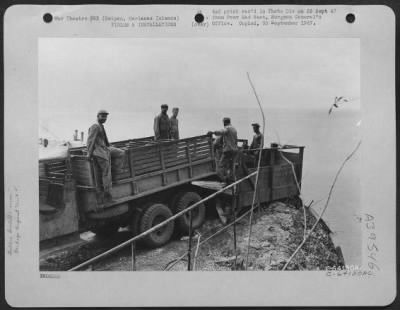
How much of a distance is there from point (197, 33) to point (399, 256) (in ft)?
7.37

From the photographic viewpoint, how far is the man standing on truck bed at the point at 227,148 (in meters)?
2.96

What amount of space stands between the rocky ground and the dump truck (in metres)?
0.12

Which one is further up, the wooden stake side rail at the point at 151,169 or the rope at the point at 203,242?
the wooden stake side rail at the point at 151,169

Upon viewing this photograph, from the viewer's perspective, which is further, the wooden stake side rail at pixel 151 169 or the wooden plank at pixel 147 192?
the wooden plank at pixel 147 192

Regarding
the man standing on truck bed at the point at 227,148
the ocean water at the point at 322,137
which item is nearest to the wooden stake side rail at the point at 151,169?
the man standing on truck bed at the point at 227,148

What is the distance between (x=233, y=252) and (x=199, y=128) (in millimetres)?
→ 978

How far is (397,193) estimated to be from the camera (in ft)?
9.71

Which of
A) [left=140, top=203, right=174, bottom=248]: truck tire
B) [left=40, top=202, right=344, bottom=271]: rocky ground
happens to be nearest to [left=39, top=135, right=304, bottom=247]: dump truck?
[left=140, top=203, right=174, bottom=248]: truck tire

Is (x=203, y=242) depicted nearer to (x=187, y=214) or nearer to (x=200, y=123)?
(x=187, y=214)

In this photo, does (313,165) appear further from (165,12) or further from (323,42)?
(165,12)

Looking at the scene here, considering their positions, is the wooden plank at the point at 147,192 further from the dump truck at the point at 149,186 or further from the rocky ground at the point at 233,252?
the rocky ground at the point at 233,252

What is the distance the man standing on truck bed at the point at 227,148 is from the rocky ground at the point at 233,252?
18.4 inches

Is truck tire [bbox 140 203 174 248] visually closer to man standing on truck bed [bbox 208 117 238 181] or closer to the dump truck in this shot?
the dump truck

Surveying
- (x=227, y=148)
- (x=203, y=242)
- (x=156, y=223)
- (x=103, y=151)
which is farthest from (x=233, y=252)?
(x=103, y=151)
